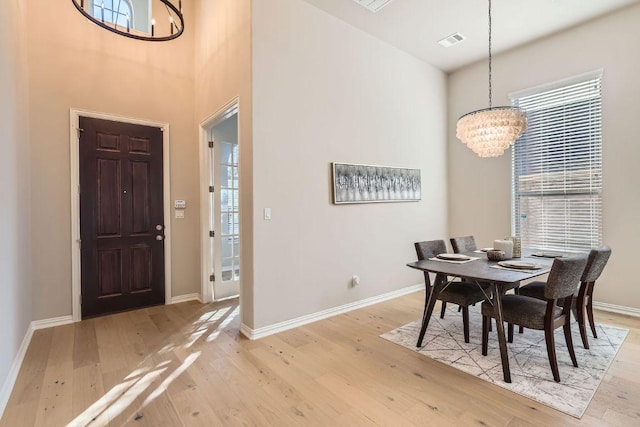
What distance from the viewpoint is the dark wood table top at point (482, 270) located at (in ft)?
7.50

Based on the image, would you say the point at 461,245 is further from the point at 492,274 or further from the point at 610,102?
the point at 610,102

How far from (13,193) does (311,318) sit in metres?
2.85

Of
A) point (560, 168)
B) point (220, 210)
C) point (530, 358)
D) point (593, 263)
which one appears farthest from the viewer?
point (220, 210)

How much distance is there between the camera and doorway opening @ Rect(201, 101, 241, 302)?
421 cm

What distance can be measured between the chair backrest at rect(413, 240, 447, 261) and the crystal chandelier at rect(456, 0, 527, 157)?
102cm

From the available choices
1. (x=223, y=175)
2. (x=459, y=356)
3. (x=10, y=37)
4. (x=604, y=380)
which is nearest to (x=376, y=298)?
(x=459, y=356)

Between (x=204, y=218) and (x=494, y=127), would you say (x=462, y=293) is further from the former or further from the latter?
(x=204, y=218)

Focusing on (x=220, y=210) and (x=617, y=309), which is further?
(x=220, y=210)

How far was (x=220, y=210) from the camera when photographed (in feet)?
14.3

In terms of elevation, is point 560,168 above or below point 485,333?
above

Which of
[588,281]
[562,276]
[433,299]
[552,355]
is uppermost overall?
[562,276]

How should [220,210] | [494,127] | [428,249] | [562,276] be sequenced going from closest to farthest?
[562,276]
[494,127]
[428,249]
[220,210]

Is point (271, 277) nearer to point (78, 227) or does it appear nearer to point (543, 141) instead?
point (78, 227)

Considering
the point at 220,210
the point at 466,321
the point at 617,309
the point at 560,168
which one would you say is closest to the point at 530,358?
the point at 466,321
